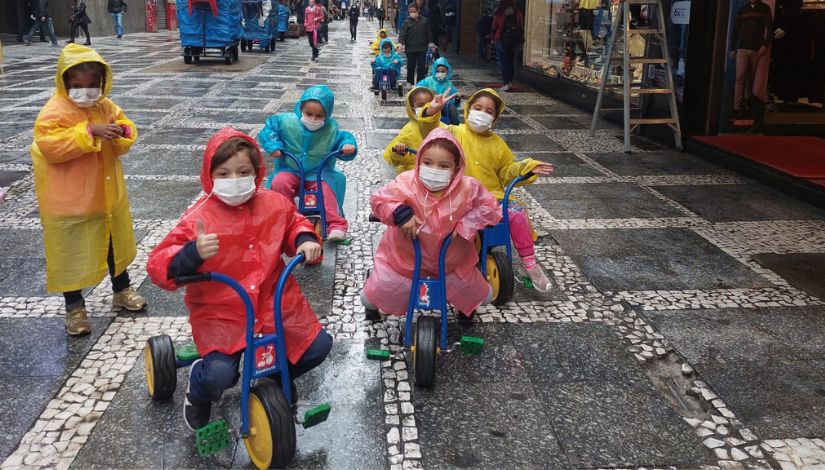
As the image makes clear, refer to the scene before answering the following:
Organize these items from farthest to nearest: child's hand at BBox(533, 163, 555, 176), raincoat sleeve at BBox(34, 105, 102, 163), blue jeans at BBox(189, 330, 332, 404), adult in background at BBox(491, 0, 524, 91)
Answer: adult in background at BBox(491, 0, 524, 91) < child's hand at BBox(533, 163, 555, 176) < raincoat sleeve at BBox(34, 105, 102, 163) < blue jeans at BBox(189, 330, 332, 404)

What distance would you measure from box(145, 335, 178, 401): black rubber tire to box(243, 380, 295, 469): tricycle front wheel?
0.61m

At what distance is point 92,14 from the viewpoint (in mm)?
29375

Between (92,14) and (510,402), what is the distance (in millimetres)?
30725

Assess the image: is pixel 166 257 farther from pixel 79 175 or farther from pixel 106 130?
pixel 79 175

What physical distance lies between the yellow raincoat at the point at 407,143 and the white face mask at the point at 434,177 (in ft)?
4.03

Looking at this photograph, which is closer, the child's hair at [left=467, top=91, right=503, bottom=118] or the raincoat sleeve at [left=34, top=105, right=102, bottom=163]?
the raincoat sleeve at [left=34, top=105, right=102, bottom=163]

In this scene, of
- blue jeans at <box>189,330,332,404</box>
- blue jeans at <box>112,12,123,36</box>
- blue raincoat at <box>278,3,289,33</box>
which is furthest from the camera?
blue jeans at <box>112,12,123,36</box>

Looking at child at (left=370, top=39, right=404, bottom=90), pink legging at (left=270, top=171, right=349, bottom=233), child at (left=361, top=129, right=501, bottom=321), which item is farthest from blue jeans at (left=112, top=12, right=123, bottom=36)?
child at (left=361, top=129, right=501, bottom=321)

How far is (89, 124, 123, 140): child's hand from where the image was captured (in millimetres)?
3660

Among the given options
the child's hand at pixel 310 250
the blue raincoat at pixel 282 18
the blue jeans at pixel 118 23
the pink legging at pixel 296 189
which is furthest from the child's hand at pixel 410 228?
the blue jeans at pixel 118 23

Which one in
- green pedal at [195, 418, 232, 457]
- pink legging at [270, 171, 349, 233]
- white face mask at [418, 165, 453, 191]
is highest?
white face mask at [418, 165, 453, 191]

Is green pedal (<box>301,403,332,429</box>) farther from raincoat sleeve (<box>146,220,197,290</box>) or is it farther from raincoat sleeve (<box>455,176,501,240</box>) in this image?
raincoat sleeve (<box>455,176,501,240</box>)

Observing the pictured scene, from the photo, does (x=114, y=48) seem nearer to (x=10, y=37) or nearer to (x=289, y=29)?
(x=10, y=37)

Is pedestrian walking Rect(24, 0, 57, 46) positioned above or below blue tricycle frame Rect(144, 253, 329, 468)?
above
